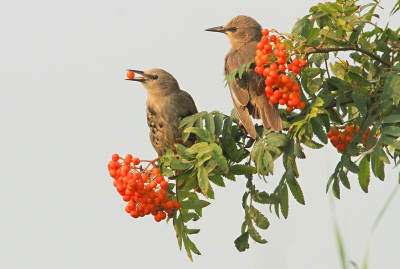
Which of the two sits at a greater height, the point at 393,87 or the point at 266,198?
the point at 393,87

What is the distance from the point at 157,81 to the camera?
212 inches

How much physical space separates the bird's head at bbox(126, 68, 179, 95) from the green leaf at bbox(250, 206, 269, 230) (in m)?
1.92

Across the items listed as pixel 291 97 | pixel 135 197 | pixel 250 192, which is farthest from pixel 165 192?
pixel 291 97

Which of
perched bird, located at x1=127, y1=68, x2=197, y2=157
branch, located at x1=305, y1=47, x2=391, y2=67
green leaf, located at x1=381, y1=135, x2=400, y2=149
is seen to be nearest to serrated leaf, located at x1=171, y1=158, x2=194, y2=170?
branch, located at x1=305, y1=47, x2=391, y2=67

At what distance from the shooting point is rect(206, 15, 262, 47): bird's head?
17.6 ft

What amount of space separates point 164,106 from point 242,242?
1.77m

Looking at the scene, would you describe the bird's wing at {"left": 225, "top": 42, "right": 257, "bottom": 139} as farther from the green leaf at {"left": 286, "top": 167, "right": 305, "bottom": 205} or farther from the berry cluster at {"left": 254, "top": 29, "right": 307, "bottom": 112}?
the berry cluster at {"left": 254, "top": 29, "right": 307, "bottom": 112}

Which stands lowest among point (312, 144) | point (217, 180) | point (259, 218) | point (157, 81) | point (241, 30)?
point (259, 218)

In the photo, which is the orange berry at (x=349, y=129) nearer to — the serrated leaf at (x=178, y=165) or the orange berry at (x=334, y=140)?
the orange berry at (x=334, y=140)

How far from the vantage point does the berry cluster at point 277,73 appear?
326cm

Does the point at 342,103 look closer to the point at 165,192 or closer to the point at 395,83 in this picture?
the point at 395,83

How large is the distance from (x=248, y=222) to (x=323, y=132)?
62cm

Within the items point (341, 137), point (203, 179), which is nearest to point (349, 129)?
point (341, 137)

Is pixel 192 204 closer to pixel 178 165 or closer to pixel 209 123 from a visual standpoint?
pixel 178 165
